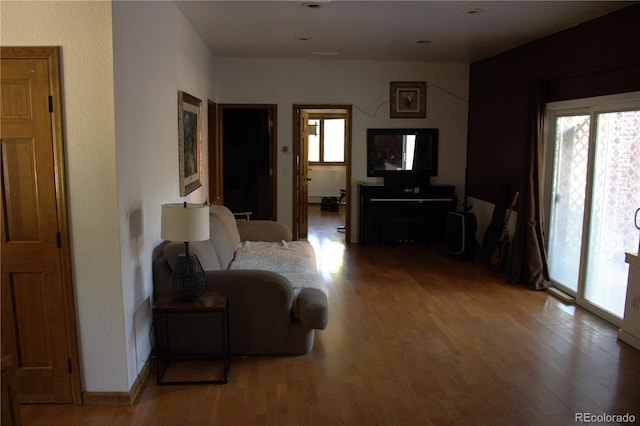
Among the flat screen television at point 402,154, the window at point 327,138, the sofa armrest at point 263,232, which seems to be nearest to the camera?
the sofa armrest at point 263,232

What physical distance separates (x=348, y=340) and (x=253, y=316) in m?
0.83

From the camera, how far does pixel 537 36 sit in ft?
17.8

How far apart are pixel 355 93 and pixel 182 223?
15.7 ft

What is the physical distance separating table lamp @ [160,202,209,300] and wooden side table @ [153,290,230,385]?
8 centimetres

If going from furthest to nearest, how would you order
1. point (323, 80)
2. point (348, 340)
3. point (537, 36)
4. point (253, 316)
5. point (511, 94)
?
1. point (323, 80)
2. point (511, 94)
3. point (537, 36)
4. point (348, 340)
5. point (253, 316)

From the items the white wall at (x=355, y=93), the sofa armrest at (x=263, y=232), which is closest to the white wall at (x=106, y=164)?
the sofa armrest at (x=263, y=232)

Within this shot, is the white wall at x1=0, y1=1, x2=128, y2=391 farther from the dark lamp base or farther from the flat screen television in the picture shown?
the flat screen television

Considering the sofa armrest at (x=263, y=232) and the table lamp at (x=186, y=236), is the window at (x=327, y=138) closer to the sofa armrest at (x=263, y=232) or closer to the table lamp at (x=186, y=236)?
the sofa armrest at (x=263, y=232)

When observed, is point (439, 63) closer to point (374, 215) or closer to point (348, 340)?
point (374, 215)

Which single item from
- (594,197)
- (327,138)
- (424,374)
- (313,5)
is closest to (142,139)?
(313,5)

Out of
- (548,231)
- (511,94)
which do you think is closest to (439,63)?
(511,94)

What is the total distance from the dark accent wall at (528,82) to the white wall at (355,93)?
0.23 m

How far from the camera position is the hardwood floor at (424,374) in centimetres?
295

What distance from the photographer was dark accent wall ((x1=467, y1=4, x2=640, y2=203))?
4.34m
